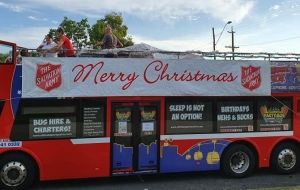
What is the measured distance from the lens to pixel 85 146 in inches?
420

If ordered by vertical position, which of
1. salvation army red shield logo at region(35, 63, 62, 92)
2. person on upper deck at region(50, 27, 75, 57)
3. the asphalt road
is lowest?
the asphalt road

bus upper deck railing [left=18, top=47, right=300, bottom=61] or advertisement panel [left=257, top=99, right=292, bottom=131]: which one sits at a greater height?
bus upper deck railing [left=18, top=47, right=300, bottom=61]

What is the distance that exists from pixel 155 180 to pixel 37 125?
3071 mm

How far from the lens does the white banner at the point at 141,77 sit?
10.4m

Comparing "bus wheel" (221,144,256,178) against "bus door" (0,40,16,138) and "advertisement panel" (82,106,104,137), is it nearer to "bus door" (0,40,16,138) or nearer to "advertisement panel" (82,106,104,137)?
"advertisement panel" (82,106,104,137)

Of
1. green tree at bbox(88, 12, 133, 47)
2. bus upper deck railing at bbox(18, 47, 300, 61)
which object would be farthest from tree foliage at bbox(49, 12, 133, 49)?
bus upper deck railing at bbox(18, 47, 300, 61)

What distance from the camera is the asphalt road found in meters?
10.8

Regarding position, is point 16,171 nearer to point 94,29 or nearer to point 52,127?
point 52,127

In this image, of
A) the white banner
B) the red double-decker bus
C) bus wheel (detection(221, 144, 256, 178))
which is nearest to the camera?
the red double-decker bus

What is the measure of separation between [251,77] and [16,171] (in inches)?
228

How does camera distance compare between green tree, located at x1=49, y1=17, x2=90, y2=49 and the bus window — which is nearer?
the bus window

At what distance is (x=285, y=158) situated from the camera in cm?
1233

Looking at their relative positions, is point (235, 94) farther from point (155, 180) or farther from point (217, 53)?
point (155, 180)

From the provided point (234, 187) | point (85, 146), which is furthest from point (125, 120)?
point (234, 187)
